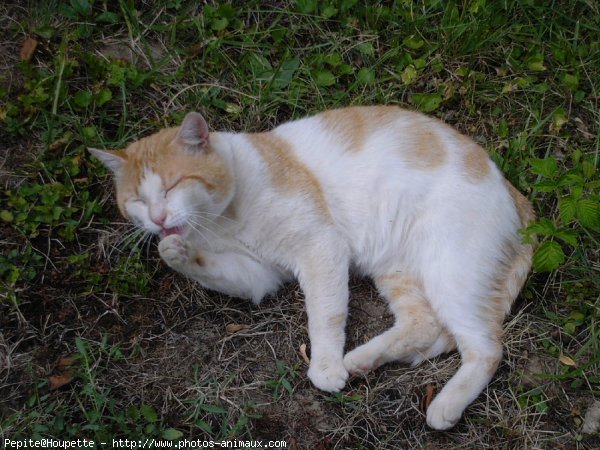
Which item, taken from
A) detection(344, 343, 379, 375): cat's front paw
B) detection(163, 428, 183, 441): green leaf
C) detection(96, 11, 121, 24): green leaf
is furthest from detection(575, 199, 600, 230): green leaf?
detection(96, 11, 121, 24): green leaf

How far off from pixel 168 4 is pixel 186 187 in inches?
60.3

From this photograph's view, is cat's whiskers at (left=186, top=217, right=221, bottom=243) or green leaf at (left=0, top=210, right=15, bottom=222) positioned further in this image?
green leaf at (left=0, top=210, right=15, bottom=222)

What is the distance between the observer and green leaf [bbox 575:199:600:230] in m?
2.66

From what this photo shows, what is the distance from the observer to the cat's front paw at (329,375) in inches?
109

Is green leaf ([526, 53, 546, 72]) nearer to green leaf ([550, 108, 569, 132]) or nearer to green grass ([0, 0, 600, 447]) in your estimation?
green grass ([0, 0, 600, 447])

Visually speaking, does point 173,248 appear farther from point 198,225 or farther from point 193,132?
point 193,132

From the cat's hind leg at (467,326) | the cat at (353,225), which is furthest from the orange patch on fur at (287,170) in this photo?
the cat's hind leg at (467,326)

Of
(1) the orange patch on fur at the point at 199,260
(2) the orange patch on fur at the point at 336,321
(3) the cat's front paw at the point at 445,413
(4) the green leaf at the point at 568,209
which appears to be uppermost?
(4) the green leaf at the point at 568,209

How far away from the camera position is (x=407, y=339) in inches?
112

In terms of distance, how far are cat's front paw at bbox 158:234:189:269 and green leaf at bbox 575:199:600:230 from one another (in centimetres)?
180

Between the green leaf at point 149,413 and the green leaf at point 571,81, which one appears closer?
the green leaf at point 149,413

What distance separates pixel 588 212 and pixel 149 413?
2169 mm

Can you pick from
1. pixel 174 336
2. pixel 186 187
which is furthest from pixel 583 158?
pixel 174 336

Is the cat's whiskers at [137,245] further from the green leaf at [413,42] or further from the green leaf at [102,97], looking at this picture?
the green leaf at [413,42]
